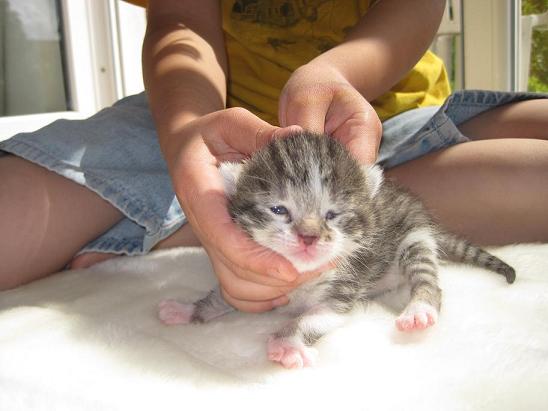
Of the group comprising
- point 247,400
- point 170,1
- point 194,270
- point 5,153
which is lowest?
point 194,270

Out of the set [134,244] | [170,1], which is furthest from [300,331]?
[170,1]

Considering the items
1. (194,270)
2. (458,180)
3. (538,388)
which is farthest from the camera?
(458,180)

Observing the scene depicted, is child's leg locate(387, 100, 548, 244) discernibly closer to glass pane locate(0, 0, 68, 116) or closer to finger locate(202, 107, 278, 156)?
finger locate(202, 107, 278, 156)

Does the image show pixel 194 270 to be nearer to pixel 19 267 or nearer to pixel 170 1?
pixel 19 267

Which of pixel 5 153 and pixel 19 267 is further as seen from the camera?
pixel 5 153

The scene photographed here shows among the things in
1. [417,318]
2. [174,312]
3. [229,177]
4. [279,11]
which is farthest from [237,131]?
[279,11]

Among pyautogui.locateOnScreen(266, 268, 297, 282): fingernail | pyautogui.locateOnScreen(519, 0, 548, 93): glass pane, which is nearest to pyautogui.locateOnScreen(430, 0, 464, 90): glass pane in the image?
pyautogui.locateOnScreen(519, 0, 548, 93): glass pane

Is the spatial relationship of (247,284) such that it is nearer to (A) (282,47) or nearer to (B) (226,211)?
(B) (226,211)
